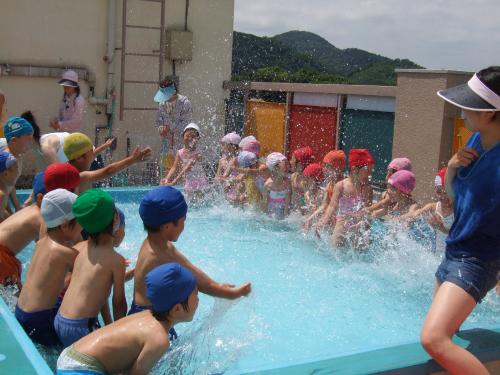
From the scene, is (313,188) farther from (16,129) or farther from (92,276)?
(92,276)

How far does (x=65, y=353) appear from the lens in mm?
2668

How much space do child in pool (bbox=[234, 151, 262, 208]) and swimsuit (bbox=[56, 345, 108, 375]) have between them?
16.6 ft

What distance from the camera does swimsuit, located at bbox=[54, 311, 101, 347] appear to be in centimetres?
306

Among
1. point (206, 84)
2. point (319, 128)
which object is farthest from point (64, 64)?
point (319, 128)

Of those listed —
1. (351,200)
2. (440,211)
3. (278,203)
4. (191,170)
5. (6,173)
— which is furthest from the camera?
(191,170)

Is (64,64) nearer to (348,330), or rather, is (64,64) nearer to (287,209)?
(287,209)

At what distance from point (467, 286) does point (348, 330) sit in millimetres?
1882

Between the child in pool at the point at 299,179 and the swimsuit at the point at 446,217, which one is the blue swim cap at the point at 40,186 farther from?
the child in pool at the point at 299,179

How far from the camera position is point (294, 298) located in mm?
5129

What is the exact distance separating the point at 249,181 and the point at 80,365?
5169 millimetres

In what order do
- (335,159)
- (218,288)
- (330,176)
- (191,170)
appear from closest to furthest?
(218,288) < (335,159) < (330,176) < (191,170)

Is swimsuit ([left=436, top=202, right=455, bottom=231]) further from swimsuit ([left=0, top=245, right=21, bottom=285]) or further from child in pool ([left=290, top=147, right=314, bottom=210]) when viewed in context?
swimsuit ([left=0, top=245, right=21, bottom=285])

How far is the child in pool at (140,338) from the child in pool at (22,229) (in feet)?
5.10

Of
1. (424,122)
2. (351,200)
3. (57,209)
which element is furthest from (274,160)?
(57,209)
